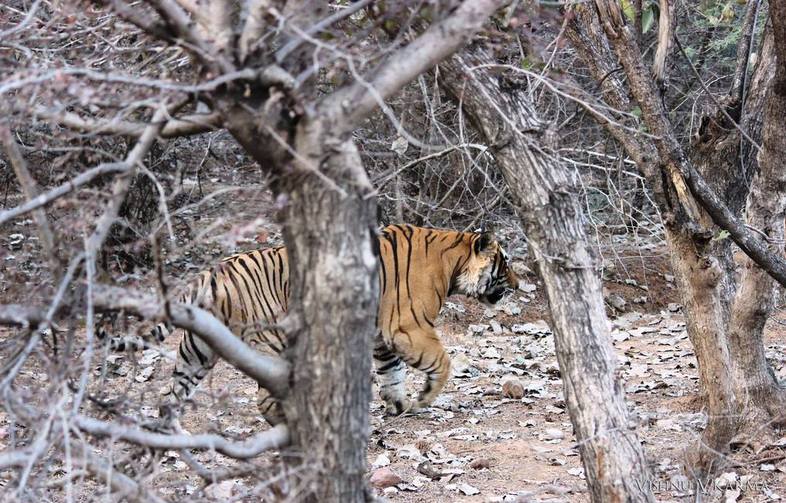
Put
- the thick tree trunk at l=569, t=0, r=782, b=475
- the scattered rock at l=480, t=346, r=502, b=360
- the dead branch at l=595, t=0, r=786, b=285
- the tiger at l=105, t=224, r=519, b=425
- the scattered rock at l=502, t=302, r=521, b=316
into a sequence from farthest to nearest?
the scattered rock at l=502, t=302, r=521, b=316 < the scattered rock at l=480, t=346, r=502, b=360 < the tiger at l=105, t=224, r=519, b=425 < the thick tree trunk at l=569, t=0, r=782, b=475 < the dead branch at l=595, t=0, r=786, b=285

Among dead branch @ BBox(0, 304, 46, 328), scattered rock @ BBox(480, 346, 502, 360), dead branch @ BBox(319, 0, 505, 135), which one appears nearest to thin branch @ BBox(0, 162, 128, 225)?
dead branch @ BBox(0, 304, 46, 328)

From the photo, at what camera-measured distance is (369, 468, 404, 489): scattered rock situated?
6.18 meters

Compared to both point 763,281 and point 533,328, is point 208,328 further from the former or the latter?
point 533,328

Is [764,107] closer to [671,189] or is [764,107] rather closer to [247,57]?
[671,189]

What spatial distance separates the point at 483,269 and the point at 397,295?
84 cm

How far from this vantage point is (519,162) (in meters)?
4.37

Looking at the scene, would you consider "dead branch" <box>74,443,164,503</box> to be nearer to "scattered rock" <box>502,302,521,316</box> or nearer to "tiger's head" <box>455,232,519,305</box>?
"tiger's head" <box>455,232,519,305</box>

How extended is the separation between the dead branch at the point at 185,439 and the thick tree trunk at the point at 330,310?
70mm

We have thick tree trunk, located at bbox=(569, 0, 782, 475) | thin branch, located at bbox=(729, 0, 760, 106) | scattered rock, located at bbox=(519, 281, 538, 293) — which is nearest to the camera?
thick tree trunk, located at bbox=(569, 0, 782, 475)

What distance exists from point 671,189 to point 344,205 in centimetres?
295

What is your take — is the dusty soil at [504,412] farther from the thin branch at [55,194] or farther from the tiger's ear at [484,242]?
the tiger's ear at [484,242]

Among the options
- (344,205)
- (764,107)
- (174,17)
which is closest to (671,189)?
(764,107)

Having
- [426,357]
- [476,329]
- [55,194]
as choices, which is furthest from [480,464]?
[55,194]

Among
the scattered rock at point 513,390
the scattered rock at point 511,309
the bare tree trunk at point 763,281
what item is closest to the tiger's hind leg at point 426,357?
the scattered rock at point 513,390
